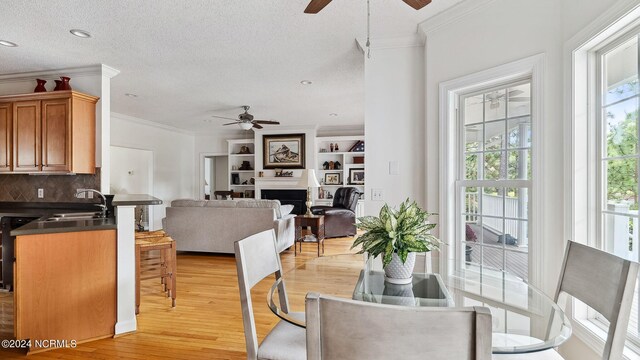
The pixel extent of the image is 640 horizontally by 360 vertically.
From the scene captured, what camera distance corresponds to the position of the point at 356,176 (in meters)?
7.95

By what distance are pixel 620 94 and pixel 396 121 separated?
5.31 feet

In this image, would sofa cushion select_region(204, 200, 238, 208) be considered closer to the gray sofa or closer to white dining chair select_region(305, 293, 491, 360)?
the gray sofa

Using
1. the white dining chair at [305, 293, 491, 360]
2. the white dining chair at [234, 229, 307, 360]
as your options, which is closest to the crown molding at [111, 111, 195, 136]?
the white dining chair at [234, 229, 307, 360]

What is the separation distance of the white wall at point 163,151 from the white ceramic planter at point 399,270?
659 cm

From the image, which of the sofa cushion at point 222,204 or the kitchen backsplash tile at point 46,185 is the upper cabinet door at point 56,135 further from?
the sofa cushion at point 222,204

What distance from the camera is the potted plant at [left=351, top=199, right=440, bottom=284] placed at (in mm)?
1450

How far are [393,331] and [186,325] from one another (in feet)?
8.16

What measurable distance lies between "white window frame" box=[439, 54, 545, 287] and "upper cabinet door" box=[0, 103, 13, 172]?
462 centimetres

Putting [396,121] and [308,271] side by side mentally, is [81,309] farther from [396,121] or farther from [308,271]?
[396,121]

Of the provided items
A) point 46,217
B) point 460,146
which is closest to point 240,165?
point 46,217

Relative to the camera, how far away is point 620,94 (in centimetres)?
165

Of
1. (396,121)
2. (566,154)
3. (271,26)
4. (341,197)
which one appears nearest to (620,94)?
(566,154)

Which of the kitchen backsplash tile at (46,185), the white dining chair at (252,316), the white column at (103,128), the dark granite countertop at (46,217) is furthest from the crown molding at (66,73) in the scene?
the white dining chair at (252,316)

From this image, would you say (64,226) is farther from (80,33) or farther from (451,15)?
(451,15)
